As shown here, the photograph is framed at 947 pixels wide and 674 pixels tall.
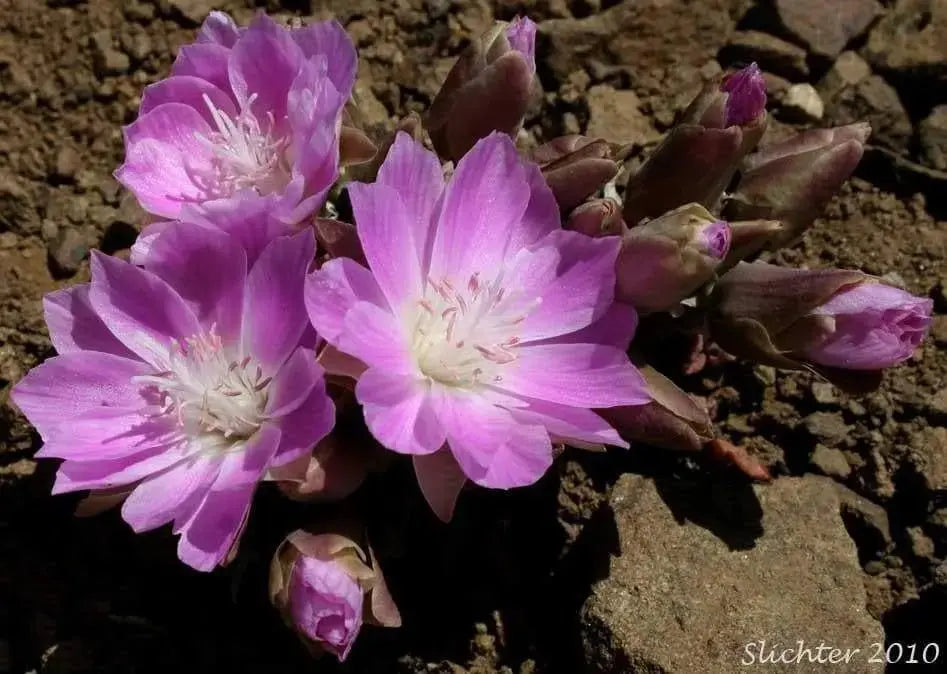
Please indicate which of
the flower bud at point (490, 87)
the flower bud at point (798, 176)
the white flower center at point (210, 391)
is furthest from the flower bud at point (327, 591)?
the flower bud at point (798, 176)

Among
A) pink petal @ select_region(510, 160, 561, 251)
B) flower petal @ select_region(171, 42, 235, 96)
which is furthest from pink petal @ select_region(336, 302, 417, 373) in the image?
flower petal @ select_region(171, 42, 235, 96)

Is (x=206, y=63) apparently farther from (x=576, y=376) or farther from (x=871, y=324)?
(x=871, y=324)

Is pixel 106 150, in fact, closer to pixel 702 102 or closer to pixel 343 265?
pixel 343 265

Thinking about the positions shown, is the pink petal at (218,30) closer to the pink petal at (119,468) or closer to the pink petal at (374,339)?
the pink petal at (374,339)

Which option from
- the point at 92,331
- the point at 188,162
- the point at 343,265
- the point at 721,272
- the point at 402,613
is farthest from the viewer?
the point at 402,613

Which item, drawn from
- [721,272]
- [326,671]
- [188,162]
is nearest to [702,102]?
[721,272]

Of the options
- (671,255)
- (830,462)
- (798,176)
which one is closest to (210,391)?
(671,255)

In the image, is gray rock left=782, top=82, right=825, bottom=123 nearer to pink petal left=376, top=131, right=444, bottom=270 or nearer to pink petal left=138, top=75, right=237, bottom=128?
pink petal left=376, top=131, right=444, bottom=270
